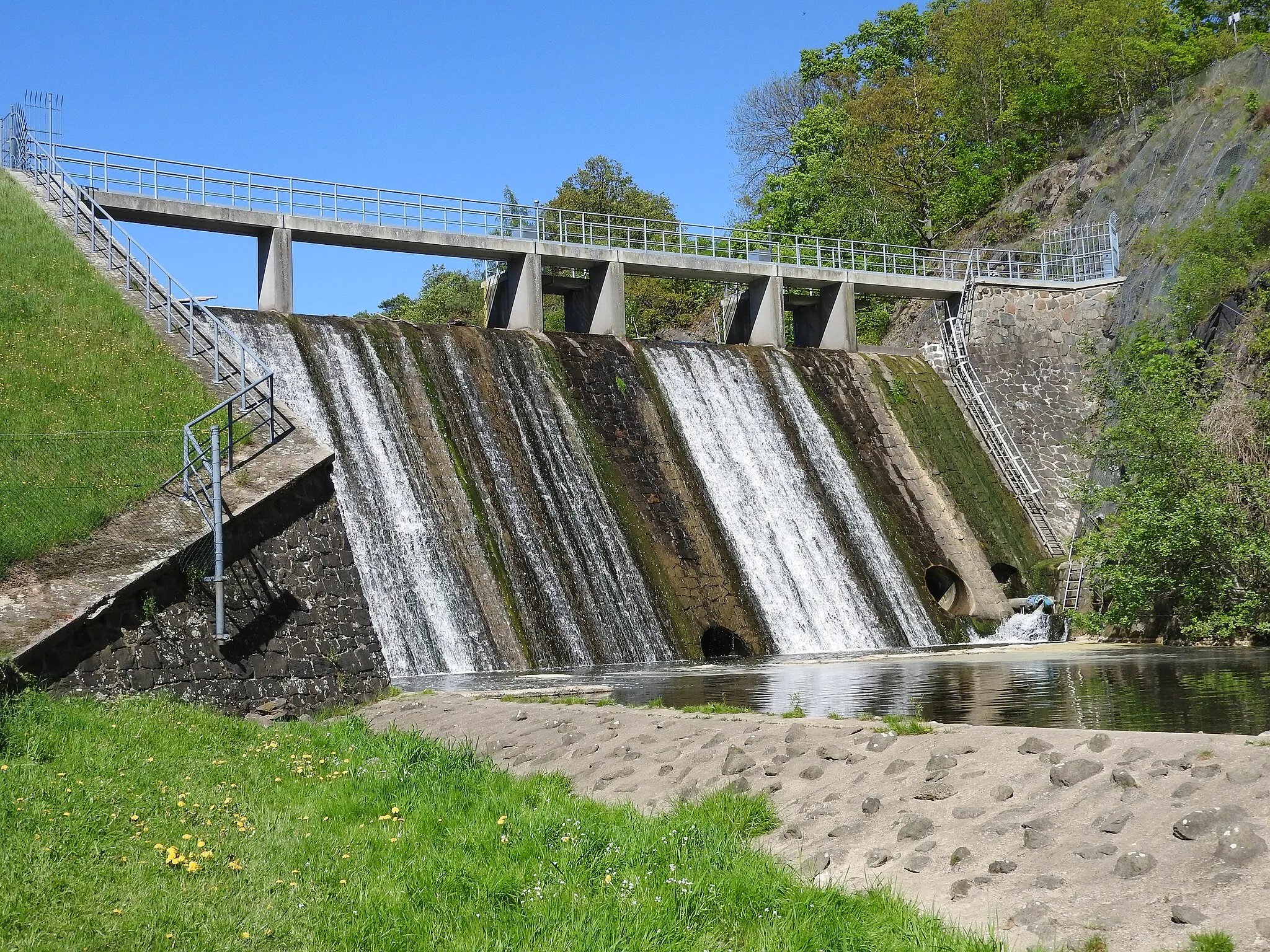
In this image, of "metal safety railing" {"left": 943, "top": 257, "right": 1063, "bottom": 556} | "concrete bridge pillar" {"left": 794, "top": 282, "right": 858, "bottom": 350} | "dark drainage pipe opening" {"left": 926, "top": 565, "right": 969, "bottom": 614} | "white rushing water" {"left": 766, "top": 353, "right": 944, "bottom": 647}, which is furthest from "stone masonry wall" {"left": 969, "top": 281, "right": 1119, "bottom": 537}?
"white rushing water" {"left": 766, "top": 353, "right": 944, "bottom": 647}

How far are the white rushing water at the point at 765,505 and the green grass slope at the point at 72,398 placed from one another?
12.3m

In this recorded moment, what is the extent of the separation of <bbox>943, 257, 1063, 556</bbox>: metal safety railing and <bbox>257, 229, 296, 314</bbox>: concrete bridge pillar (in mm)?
17658

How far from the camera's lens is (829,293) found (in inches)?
1409

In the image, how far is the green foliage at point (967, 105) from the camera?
48688mm

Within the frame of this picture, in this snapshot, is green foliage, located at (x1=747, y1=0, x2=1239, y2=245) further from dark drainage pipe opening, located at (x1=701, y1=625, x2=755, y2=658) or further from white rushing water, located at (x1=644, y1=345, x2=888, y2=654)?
dark drainage pipe opening, located at (x1=701, y1=625, x2=755, y2=658)

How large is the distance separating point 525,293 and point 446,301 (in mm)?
36990

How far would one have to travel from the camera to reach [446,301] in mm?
66188

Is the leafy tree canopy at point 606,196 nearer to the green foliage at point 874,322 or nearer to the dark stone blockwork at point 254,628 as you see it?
the green foliage at point 874,322

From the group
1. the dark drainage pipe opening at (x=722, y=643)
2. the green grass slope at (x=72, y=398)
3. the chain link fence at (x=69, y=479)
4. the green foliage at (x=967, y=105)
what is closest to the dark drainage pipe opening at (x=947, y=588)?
the dark drainage pipe opening at (x=722, y=643)

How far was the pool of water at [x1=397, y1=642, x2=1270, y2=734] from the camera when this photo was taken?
35.6ft

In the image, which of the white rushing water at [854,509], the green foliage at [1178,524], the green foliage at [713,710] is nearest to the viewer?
the green foliage at [713,710]

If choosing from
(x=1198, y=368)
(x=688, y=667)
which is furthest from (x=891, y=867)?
(x=1198, y=368)

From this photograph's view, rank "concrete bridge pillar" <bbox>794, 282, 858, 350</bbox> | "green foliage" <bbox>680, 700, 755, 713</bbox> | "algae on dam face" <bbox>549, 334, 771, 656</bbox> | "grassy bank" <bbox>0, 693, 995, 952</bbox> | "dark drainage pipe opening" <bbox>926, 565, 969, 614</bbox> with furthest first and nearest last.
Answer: "concrete bridge pillar" <bbox>794, 282, 858, 350</bbox> < "dark drainage pipe opening" <bbox>926, 565, 969, 614</bbox> < "algae on dam face" <bbox>549, 334, 771, 656</bbox> < "green foliage" <bbox>680, 700, 755, 713</bbox> < "grassy bank" <bbox>0, 693, 995, 952</bbox>

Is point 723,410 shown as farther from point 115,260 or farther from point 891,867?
point 891,867
